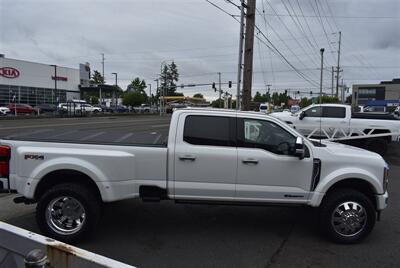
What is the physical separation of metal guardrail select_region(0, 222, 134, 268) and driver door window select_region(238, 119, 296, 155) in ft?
9.97

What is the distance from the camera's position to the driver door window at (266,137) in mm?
5004

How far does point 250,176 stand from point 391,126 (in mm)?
10446

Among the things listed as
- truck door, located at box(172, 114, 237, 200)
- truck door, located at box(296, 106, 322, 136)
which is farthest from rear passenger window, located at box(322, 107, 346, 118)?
truck door, located at box(172, 114, 237, 200)

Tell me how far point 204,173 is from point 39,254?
2910 millimetres

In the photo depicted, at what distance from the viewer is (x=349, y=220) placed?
196 inches

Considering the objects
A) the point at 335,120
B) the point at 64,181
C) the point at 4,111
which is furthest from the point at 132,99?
the point at 64,181

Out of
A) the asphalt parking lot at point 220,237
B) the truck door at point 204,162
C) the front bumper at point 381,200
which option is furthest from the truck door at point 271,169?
the front bumper at point 381,200

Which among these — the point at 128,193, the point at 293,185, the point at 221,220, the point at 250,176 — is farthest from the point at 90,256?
the point at 221,220

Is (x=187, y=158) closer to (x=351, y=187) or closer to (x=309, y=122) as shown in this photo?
(x=351, y=187)

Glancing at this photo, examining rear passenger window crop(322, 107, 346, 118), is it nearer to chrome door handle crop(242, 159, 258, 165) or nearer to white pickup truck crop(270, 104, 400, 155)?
white pickup truck crop(270, 104, 400, 155)

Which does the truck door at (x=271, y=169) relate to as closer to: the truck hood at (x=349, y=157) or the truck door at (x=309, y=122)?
the truck hood at (x=349, y=157)

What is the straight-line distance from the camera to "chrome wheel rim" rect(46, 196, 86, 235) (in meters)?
4.74

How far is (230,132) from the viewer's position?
504cm

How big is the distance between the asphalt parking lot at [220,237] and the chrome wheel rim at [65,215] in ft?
0.95
